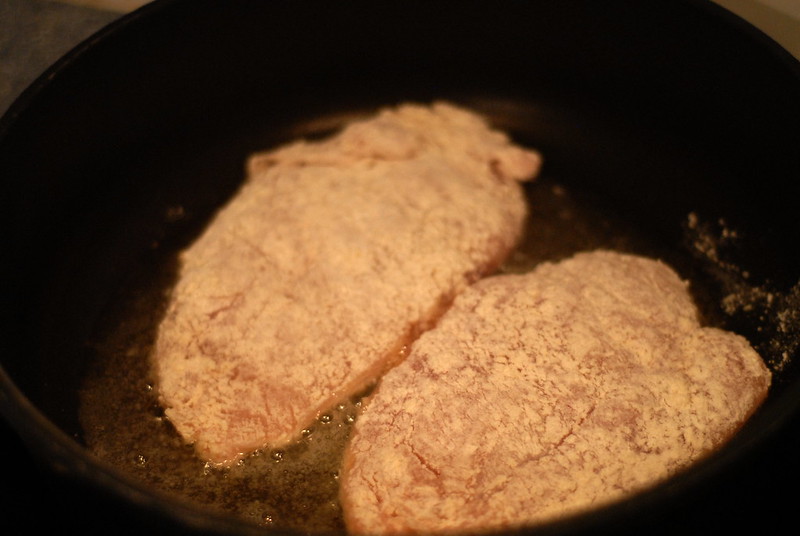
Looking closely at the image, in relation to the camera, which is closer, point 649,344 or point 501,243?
point 649,344

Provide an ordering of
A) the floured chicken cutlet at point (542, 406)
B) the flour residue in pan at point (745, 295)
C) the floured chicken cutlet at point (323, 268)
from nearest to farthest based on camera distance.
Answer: the floured chicken cutlet at point (542, 406) → the floured chicken cutlet at point (323, 268) → the flour residue in pan at point (745, 295)

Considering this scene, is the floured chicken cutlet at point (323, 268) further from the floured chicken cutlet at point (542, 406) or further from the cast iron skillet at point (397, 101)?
the cast iron skillet at point (397, 101)

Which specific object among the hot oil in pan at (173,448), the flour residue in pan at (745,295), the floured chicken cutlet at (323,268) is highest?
the flour residue in pan at (745,295)

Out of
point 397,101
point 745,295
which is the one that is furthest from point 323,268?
point 745,295

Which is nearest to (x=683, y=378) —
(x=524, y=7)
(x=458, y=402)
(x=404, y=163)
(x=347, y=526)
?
(x=458, y=402)

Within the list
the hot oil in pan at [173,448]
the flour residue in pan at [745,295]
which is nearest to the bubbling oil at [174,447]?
the hot oil in pan at [173,448]

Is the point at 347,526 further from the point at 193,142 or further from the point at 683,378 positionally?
the point at 193,142
